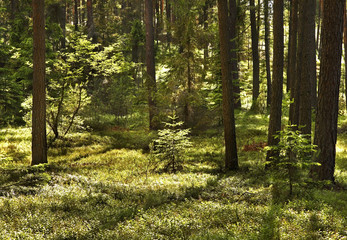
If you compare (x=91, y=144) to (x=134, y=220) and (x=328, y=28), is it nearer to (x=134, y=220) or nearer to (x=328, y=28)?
(x=134, y=220)

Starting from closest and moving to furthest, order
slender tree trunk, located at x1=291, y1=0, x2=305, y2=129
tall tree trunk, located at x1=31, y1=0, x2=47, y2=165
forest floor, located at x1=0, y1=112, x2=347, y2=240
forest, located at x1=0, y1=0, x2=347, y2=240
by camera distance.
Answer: forest floor, located at x1=0, y1=112, x2=347, y2=240 → forest, located at x1=0, y1=0, x2=347, y2=240 → tall tree trunk, located at x1=31, y1=0, x2=47, y2=165 → slender tree trunk, located at x1=291, y1=0, x2=305, y2=129

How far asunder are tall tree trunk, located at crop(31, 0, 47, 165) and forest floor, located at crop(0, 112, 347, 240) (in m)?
0.93

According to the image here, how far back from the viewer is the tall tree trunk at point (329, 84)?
8.11m

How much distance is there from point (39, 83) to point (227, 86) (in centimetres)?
670

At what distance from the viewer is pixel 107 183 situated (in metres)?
8.84

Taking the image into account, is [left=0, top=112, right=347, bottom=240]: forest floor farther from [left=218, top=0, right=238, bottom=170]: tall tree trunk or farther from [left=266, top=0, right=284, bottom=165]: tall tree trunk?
[left=266, top=0, right=284, bottom=165]: tall tree trunk

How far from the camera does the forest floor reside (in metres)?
5.18

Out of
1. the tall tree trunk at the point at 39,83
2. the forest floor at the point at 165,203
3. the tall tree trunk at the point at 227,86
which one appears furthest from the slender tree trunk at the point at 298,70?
the tall tree trunk at the point at 39,83

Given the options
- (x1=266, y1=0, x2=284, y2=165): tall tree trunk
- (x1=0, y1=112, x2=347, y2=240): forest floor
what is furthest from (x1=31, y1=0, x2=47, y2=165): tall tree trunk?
(x1=266, y1=0, x2=284, y2=165): tall tree trunk

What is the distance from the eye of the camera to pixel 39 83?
36.2 ft

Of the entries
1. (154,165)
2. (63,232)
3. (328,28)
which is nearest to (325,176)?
(328,28)

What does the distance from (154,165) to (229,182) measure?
11.8 ft

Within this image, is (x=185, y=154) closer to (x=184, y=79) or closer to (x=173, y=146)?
(x=173, y=146)

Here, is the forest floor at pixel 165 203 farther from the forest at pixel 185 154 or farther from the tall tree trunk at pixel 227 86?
the tall tree trunk at pixel 227 86
